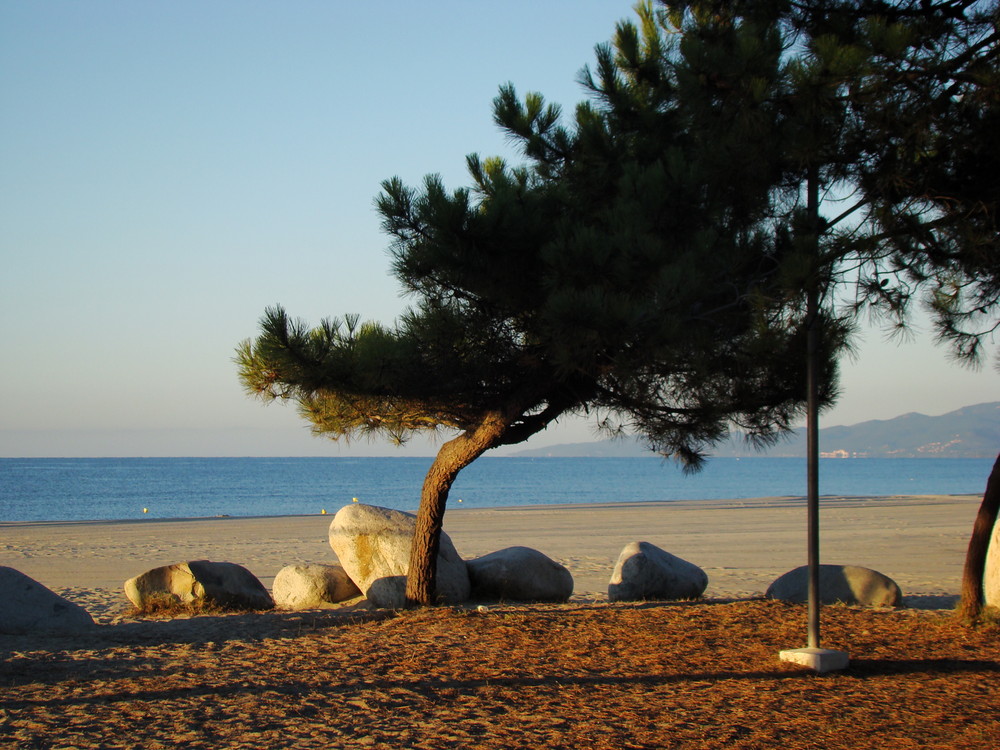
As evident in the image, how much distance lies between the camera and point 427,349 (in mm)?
7332

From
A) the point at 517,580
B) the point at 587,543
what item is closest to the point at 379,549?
the point at 517,580

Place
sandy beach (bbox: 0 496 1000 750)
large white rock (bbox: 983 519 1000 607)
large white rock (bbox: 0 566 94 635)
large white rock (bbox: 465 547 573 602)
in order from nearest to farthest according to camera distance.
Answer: sandy beach (bbox: 0 496 1000 750) < large white rock (bbox: 0 566 94 635) < large white rock (bbox: 983 519 1000 607) < large white rock (bbox: 465 547 573 602)

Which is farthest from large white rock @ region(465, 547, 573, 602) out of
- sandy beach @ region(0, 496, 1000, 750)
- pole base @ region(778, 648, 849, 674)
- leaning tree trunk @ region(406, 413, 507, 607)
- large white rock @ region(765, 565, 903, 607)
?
pole base @ region(778, 648, 849, 674)

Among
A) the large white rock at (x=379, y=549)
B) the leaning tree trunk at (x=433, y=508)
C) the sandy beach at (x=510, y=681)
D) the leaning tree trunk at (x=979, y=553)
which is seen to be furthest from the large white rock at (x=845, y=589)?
the leaning tree trunk at (x=433, y=508)

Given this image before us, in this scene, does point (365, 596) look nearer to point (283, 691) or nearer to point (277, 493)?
point (283, 691)

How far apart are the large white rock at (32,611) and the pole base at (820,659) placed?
5.75m

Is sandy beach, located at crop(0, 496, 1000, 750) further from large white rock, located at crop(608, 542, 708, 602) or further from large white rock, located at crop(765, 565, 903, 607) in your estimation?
large white rock, located at crop(608, 542, 708, 602)

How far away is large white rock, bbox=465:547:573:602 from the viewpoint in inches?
402

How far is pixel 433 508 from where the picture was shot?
8.49 meters

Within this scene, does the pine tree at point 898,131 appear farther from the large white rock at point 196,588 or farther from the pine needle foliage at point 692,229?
the large white rock at point 196,588

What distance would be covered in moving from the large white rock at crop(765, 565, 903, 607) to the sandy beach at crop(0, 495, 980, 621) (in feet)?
2.48

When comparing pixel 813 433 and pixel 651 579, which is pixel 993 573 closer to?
pixel 651 579

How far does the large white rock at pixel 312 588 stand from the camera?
10.5 m

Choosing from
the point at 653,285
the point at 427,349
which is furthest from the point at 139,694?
the point at 653,285
